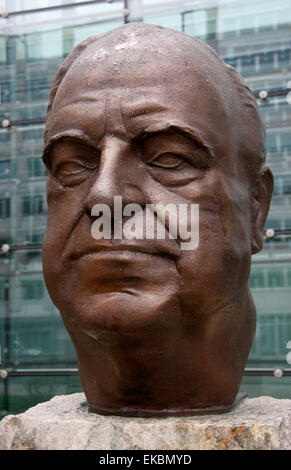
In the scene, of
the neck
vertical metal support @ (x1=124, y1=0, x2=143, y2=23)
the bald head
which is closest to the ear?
the bald head

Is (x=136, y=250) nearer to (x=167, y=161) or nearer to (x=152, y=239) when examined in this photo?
(x=152, y=239)

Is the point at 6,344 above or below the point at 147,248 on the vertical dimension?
below

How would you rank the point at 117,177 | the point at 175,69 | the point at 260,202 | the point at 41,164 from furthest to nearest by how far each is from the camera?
the point at 41,164
the point at 260,202
the point at 175,69
the point at 117,177

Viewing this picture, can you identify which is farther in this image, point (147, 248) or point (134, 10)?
point (134, 10)

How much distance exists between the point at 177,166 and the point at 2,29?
377 cm

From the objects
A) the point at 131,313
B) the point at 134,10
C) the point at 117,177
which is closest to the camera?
the point at 131,313

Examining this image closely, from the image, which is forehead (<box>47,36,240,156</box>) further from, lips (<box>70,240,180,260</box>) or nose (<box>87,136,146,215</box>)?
lips (<box>70,240,180,260</box>)

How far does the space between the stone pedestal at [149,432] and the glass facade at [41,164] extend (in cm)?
219

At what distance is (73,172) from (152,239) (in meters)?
0.52

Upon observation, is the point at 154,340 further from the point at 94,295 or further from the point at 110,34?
the point at 110,34

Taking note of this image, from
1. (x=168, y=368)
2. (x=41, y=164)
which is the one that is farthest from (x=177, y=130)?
(x=41, y=164)

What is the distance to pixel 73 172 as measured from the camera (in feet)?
9.27

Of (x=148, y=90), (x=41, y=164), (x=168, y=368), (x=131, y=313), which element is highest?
(x=148, y=90)

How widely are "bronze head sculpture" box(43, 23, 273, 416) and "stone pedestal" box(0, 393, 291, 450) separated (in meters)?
0.14
